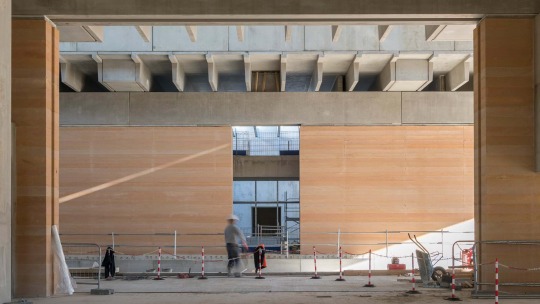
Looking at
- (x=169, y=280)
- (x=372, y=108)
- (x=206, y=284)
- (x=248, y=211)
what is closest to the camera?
(x=206, y=284)

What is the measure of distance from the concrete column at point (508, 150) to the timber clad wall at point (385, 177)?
34.7 feet

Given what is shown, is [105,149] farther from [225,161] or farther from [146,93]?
[225,161]

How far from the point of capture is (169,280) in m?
20.4

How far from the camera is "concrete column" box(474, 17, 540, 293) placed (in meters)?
15.4

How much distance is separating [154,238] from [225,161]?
3.87 metres

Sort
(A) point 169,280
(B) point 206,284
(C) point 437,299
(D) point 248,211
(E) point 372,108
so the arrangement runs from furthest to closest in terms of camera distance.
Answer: (D) point 248,211 → (E) point 372,108 → (A) point 169,280 → (B) point 206,284 → (C) point 437,299

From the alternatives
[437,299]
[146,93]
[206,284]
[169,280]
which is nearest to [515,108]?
[437,299]

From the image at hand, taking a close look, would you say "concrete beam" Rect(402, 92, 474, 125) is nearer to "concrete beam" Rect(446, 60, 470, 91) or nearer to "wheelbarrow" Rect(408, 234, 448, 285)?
"concrete beam" Rect(446, 60, 470, 91)

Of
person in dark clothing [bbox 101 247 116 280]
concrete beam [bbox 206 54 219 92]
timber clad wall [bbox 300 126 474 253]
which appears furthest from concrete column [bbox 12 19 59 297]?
timber clad wall [bbox 300 126 474 253]

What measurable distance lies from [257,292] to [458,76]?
13.4 metres

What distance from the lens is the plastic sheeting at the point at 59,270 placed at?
51.1 ft

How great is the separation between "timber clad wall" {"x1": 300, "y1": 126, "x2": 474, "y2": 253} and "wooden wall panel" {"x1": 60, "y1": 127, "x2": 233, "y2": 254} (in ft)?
10.7

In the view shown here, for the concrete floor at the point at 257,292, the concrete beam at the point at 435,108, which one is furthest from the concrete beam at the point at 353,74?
the concrete floor at the point at 257,292

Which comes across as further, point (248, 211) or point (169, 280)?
point (248, 211)
